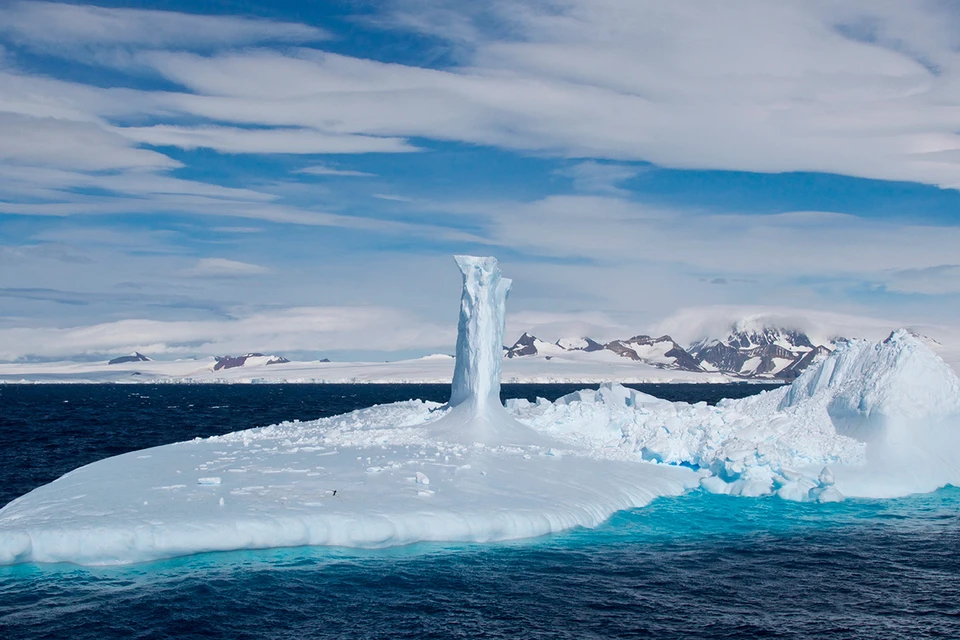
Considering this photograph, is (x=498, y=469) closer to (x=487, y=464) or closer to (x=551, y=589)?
(x=487, y=464)

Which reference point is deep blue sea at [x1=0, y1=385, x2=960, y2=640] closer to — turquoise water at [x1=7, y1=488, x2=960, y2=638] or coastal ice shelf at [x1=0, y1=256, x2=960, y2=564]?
turquoise water at [x1=7, y1=488, x2=960, y2=638]

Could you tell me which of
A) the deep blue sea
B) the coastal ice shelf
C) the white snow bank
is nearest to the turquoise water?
the deep blue sea

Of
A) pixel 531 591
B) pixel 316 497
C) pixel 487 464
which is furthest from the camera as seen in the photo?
pixel 487 464

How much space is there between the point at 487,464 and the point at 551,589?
915 centimetres

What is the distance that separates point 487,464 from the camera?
23.4 meters

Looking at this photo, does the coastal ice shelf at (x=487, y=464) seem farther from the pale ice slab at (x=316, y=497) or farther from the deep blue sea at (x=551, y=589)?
the deep blue sea at (x=551, y=589)

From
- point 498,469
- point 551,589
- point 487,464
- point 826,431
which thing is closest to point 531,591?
point 551,589

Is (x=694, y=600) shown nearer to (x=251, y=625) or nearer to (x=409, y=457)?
(x=251, y=625)

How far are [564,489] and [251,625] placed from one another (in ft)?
33.9

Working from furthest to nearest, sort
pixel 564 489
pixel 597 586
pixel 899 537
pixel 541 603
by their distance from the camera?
1. pixel 564 489
2. pixel 899 537
3. pixel 597 586
4. pixel 541 603

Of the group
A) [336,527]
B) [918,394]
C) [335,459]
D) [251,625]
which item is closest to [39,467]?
[335,459]

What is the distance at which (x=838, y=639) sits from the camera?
40.0ft

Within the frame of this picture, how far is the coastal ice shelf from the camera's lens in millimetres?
16250

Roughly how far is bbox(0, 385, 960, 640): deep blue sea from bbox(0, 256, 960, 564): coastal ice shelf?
0.55 meters
